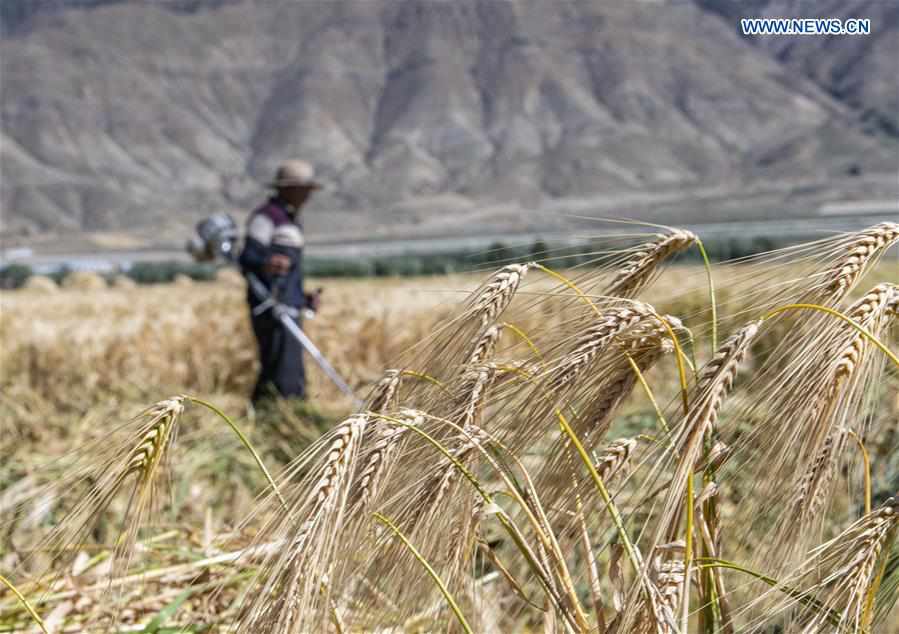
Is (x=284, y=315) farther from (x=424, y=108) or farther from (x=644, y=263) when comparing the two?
(x=424, y=108)

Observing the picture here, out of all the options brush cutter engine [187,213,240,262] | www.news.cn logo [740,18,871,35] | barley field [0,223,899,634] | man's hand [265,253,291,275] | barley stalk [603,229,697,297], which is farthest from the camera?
brush cutter engine [187,213,240,262]

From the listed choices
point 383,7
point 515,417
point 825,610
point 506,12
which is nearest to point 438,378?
point 515,417

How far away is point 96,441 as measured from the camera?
4.42 feet

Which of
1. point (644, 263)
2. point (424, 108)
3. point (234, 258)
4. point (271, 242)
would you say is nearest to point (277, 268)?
point (271, 242)

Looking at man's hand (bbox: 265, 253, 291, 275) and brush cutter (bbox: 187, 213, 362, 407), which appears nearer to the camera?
man's hand (bbox: 265, 253, 291, 275)

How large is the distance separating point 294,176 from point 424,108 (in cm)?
15059

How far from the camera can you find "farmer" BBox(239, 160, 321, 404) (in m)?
6.11

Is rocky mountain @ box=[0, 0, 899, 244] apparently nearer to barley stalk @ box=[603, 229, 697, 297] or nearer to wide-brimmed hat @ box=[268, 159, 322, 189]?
wide-brimmed hat @ box=[268, 159, 322, 189]

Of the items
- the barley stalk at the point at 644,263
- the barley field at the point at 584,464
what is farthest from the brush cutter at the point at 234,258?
the barley stalk at the point at 644,263

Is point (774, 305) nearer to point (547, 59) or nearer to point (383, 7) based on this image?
point (547, 59)

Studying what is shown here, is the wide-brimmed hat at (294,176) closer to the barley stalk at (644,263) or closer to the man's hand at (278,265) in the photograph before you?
the man's hand at (278,265)

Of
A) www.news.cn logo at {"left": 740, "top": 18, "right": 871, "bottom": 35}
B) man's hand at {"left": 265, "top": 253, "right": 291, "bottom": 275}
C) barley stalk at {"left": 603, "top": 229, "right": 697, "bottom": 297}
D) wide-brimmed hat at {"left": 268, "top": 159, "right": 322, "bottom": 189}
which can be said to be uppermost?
www.news.cn logo at {"left": 740, "top": 18, "right": 871, "bottom": 35}

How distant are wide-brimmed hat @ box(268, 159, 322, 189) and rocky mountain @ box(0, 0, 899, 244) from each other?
253 feet

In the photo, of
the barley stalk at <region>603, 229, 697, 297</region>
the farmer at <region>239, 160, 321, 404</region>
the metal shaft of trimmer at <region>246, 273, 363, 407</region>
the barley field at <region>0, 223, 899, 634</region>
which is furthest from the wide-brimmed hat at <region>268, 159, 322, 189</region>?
the barley stalk at <region>603, 229, 697, 297</region>
